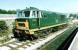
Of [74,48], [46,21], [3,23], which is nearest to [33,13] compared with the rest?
[46,21]

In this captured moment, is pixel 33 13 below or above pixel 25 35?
above

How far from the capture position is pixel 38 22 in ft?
56.7

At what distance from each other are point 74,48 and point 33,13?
26.3ft

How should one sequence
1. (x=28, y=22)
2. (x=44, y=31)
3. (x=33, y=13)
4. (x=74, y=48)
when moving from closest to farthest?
(x=74, y=48), (x=28, y=22), (x=33, y=13), (x=44, y=31)

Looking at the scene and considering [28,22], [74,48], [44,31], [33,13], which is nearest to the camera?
[74,48]

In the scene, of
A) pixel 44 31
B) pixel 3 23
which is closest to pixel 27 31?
pixel 44 31

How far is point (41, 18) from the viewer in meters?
17.9

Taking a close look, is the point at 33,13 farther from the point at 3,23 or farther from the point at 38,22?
the point at 3,23

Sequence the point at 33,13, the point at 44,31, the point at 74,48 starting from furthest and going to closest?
the point at 44,31 → the point at 33,13 → the point at 74,48

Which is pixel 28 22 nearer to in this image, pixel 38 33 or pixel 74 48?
pixel 38 33

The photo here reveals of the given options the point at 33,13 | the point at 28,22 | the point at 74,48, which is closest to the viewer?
the point at 74,48

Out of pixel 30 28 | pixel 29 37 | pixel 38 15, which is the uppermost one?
pixel 38 15

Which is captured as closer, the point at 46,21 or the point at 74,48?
the point at 74,48

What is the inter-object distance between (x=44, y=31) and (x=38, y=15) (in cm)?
291
